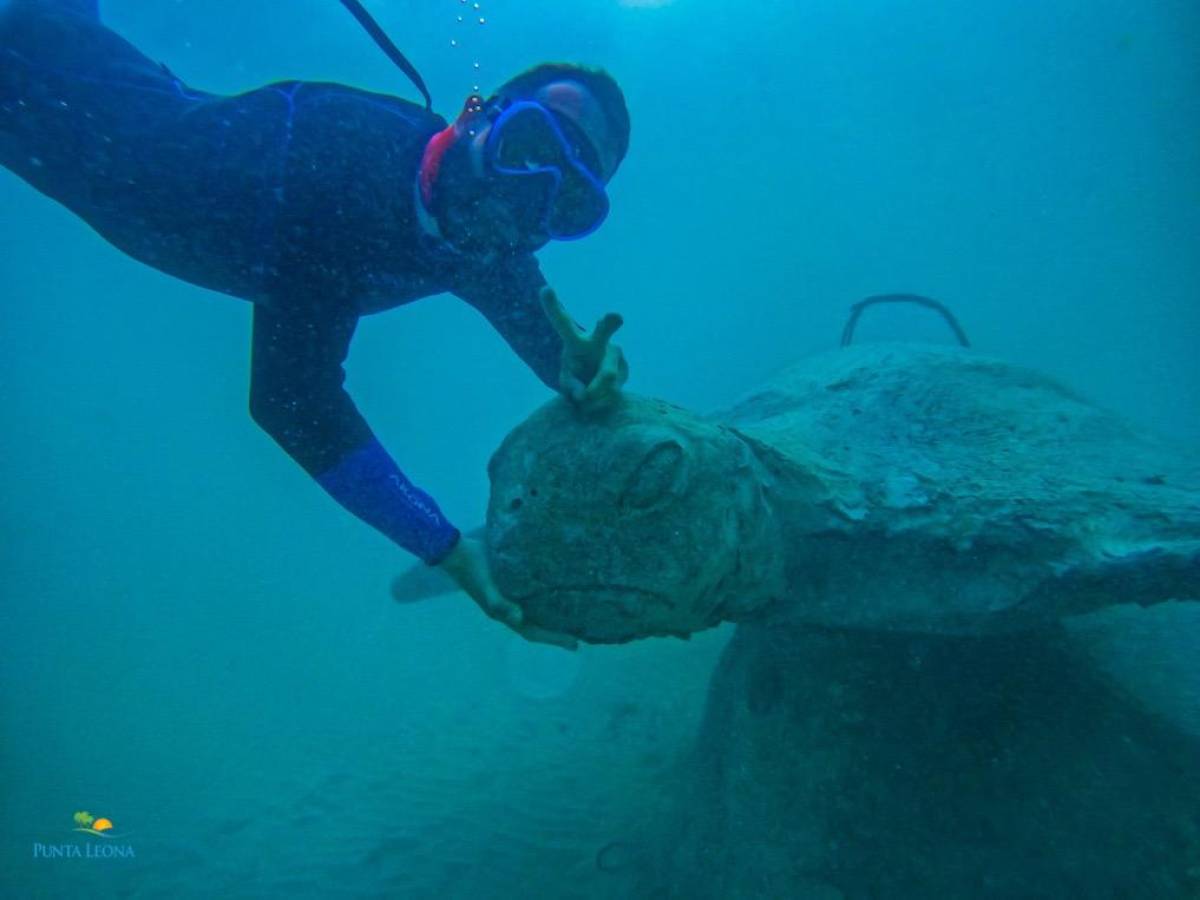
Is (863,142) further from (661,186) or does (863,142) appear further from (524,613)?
(524,613)

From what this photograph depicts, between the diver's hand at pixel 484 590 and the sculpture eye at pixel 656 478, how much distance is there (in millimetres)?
517

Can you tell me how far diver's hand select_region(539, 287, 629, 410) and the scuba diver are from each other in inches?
36.7

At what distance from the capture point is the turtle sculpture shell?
1727mm

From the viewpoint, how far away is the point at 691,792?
3631mm

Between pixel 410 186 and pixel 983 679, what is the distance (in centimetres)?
371

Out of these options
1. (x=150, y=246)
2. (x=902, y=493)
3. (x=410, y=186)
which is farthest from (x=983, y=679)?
(x=150, y=246)

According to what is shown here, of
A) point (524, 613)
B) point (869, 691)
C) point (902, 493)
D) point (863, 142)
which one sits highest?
point (863, 142)

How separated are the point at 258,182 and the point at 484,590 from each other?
214cm

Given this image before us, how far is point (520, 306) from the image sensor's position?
3402 mm

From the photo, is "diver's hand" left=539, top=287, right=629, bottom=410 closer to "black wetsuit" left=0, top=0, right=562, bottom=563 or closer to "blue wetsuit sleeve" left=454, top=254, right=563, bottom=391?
"black wetsuit" left=0, top=0, right=562, bottom=563

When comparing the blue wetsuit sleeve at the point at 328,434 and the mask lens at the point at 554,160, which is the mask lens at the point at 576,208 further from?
the blue wetsuit sleeve at the point at 328,434

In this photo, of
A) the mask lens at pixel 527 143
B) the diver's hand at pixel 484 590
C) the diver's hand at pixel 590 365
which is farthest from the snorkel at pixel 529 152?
the diver's hand at pixel 484 590

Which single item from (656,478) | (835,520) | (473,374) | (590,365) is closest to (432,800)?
(835,520)

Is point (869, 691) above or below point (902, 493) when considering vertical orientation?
below
